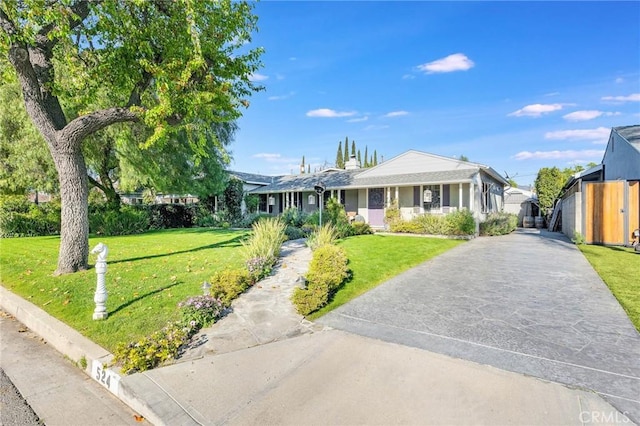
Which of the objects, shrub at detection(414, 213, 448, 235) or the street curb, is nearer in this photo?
the street curb

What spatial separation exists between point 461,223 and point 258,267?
1136 centimetres

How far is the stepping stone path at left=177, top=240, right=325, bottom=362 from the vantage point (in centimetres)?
405

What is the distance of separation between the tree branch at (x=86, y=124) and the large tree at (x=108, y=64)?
20 mm

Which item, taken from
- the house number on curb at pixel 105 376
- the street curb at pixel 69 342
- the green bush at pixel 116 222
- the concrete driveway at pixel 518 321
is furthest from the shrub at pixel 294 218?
the house number on curb at pixel 105 376

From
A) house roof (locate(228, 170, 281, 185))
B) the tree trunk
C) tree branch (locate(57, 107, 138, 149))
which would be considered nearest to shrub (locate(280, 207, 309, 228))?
house roof (locate(228, 170, 281, 185))

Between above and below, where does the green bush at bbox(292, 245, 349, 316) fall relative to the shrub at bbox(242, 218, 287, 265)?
below

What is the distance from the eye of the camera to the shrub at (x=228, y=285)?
545 centimetres

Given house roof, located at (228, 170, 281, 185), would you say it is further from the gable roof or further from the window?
the window

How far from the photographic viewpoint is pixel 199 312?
459cm

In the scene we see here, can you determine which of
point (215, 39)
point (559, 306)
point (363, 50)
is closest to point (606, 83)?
point (363, 50)

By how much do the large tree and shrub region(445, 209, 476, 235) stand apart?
36.5ft

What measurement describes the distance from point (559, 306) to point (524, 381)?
2.99m

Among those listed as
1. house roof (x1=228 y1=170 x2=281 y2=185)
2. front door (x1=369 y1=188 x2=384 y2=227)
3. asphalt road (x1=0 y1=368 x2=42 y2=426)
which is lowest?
asphalt road (x1=0 y1=368 x2=42 y2=426)

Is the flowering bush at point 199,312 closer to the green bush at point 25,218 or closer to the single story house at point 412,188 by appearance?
the single story house at point 412,188
